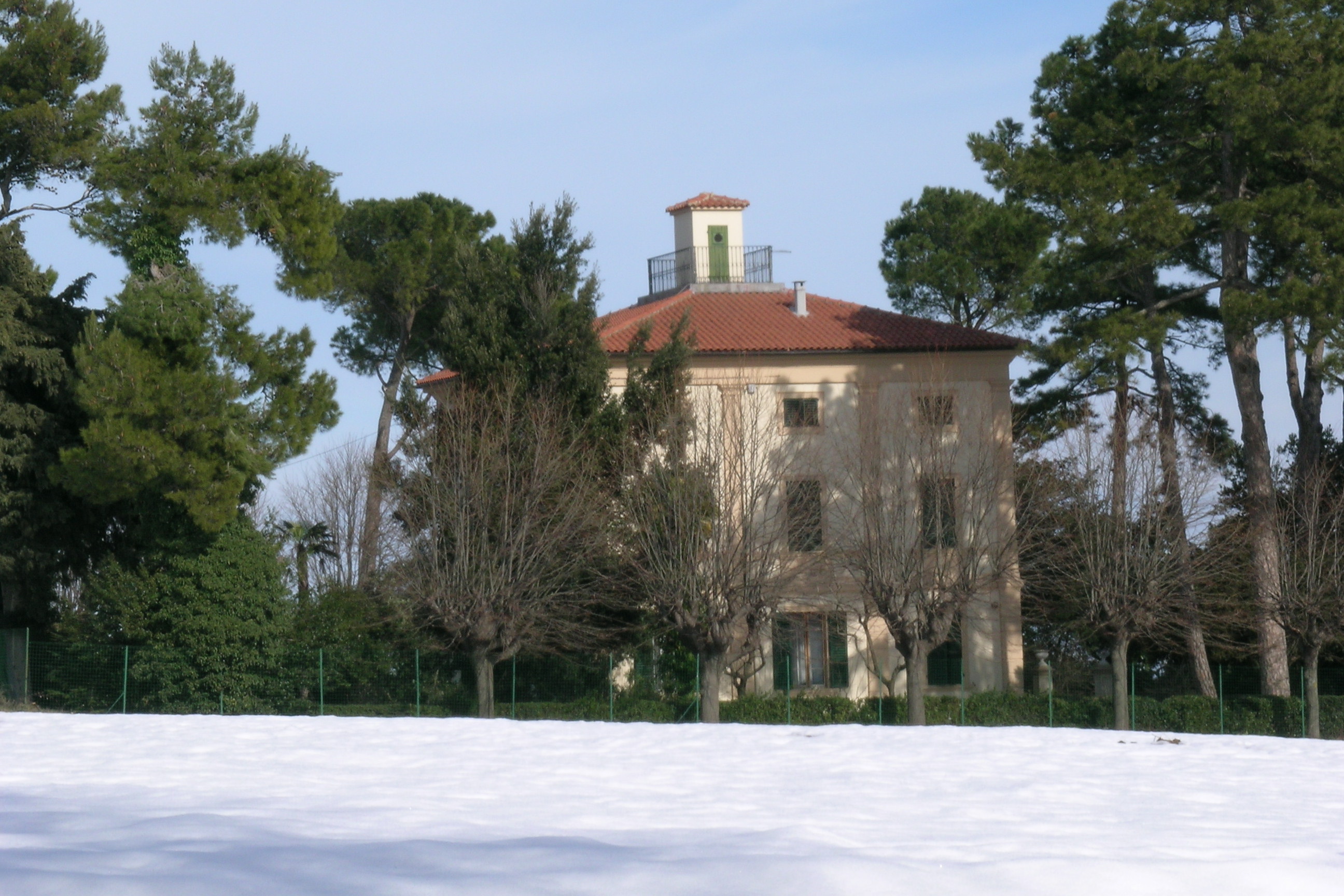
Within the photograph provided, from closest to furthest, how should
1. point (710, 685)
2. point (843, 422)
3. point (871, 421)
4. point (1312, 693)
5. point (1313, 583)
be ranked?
point (710, 685) < point (1312, 693) < point (1313, 583) < point (871, 421) < point (843, 422)

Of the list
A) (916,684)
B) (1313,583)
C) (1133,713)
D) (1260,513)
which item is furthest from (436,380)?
(1313,583)

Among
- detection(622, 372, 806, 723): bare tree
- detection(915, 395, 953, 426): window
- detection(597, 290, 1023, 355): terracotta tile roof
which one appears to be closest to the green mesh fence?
detection(622, 372, 806, 723): bare tree

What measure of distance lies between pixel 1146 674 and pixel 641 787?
28.9 metres

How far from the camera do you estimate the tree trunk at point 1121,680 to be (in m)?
30.7

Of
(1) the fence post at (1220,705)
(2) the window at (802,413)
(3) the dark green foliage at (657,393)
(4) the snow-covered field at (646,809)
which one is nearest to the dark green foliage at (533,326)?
(3) the dark green foliage at (657,393)

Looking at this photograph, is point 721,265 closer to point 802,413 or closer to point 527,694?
point 802,413

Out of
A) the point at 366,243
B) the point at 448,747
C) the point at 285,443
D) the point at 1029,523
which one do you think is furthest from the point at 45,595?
the point at 448,747

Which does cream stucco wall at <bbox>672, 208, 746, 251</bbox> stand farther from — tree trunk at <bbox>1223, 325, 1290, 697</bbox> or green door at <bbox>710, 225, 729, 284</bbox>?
tree trunk at <bbox>1223, 325, 1290, 697</bbox>

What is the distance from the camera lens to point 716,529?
30.2 meters

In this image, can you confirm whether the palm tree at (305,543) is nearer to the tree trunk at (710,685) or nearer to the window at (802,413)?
the tree trunk at (710,685)

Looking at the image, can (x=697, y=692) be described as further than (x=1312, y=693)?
Yes

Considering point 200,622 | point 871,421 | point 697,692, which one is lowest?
point 697,692

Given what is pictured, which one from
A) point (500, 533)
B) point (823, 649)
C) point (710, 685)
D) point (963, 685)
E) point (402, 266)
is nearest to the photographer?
point (710, 685)

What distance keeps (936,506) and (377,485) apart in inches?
491
